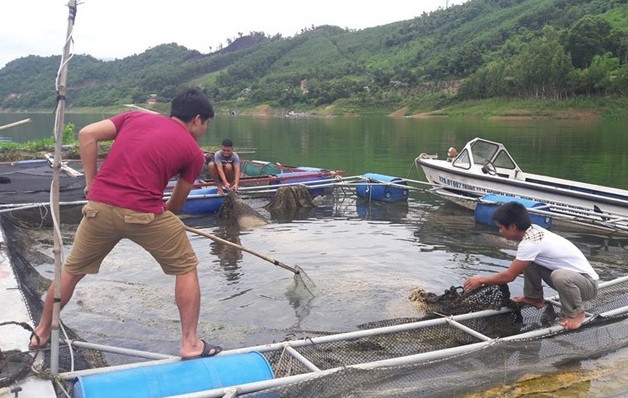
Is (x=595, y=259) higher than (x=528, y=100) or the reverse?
the reverse

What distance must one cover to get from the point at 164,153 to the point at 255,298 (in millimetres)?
3686

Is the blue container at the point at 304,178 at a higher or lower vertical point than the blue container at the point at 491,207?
higher

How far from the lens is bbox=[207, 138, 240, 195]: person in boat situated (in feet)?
39.4

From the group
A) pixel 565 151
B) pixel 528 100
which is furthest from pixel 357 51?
pixel 565 151

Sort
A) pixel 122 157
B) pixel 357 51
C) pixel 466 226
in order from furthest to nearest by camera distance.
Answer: pixel 357 51 < pixel 466 226 < pixel 122 157

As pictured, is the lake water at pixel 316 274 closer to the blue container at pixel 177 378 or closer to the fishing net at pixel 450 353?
the fishing net at pixel 450 353

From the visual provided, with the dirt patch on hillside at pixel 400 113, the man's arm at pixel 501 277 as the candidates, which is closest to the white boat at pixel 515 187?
the man's arm at pixel 501 277

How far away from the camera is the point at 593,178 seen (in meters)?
18.5

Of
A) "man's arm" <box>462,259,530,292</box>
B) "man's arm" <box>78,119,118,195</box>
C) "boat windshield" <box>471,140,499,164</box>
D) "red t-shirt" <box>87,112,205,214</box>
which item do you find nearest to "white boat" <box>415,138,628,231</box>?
"boat windshield" <box>471,140,499,164</box>

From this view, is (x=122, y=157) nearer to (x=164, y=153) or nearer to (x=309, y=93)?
(x=164, y=153)

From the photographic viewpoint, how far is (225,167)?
12320mm

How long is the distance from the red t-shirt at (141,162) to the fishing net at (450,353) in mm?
A: 1531

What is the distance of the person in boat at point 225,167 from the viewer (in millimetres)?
12014

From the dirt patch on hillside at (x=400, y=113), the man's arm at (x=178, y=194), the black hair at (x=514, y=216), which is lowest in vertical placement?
the black hair at (x=514, y=216)
